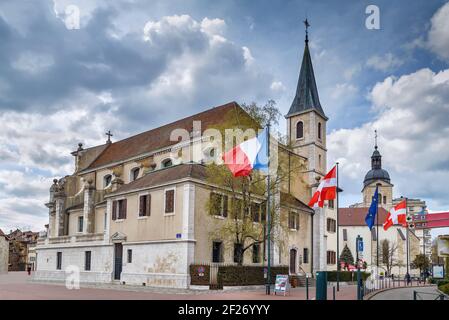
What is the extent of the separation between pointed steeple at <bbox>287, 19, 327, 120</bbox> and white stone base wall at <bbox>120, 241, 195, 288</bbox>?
87.2ft

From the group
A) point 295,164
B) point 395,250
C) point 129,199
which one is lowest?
point 395,250

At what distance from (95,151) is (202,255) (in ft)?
98.4

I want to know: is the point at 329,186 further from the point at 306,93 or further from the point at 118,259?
the point at 306,93

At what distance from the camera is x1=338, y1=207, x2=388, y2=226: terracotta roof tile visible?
9331 centimetres

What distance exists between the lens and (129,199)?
36000 millimetres

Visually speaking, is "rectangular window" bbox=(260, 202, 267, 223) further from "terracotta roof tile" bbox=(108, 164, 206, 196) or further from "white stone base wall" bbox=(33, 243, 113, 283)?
"white stone base wall" bbox=(33, 243, 113, 283)

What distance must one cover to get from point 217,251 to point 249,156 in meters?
11.1

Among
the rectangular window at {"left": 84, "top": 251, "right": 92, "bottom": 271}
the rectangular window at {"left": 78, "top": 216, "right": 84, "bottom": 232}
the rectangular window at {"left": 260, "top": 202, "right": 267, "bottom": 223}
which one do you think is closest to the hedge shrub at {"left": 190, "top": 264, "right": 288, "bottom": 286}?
the rectangular window at {"left": 260, "top": 202, "right": 267, "bottom": 223}

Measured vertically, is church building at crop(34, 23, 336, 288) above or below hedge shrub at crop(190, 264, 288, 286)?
above

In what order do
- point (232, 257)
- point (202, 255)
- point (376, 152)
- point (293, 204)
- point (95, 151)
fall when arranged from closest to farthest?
point (202, 255)
point (232, 257)
point (293, 204)
point (95, 151)
point (376, 152)

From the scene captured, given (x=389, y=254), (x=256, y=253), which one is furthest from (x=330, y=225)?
(x=389, y=254)
